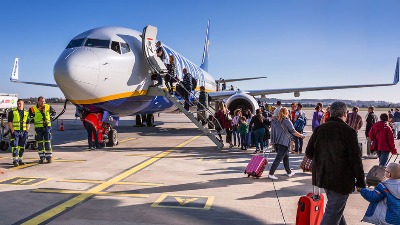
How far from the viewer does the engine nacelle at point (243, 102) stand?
17944 mm

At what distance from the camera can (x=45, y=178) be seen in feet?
24.2

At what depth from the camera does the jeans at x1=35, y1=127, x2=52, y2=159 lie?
9.40 metres

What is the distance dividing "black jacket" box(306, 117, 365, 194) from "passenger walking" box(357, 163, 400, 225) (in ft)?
0.76

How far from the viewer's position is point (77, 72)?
34.2 ft

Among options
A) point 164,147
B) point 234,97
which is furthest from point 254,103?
point 164,147

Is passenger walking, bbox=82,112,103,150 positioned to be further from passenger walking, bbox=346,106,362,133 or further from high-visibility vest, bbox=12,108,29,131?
passenger walking, bbox=346,106,362,133

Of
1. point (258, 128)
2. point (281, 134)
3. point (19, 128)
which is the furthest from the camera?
point (258, 128)

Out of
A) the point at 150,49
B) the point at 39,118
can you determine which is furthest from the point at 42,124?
the point at 150,49

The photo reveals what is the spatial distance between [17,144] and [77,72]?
8.62 feet

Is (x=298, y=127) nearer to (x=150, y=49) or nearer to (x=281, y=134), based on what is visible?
(x=281, y=134)

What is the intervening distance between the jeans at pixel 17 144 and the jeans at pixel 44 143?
391mm

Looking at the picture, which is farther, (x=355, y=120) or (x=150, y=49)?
(x=150, y=49)

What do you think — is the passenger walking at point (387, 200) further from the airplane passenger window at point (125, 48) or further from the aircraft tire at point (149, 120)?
the aircraft tire at point (149, 120)

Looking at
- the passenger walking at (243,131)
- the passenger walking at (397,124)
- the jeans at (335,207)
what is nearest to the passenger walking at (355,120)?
the passenger walking at (243,131)
